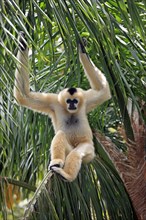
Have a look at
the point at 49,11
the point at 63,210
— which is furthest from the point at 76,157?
the point at 49,11

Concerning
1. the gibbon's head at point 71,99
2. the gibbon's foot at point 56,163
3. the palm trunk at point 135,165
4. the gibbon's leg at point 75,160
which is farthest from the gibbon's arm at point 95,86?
the gibbon's foot at point 56,163

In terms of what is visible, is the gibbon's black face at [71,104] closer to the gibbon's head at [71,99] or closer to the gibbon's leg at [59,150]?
the gibbon's head at [71,99]

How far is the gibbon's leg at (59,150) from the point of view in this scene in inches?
220

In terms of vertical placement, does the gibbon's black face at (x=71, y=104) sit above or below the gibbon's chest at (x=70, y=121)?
above

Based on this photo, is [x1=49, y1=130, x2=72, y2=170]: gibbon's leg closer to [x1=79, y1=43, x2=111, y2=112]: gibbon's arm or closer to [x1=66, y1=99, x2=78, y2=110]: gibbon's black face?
[x1=66, y1=99, x2=78, y2=110]: gibbon's black face

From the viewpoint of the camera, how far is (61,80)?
6703mm

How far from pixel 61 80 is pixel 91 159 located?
1244 mm

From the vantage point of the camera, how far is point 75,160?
566 cm

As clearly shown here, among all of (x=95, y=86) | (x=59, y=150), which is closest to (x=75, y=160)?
(x=59, y=150)

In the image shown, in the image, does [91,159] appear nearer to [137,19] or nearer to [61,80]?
[61,80]

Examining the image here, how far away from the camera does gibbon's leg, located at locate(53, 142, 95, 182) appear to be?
5520 millimetres

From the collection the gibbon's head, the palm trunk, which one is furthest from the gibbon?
the palm trunk

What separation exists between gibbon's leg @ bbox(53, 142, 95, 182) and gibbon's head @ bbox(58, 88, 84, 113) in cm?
46

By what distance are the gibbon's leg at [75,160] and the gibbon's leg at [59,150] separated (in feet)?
0.21
